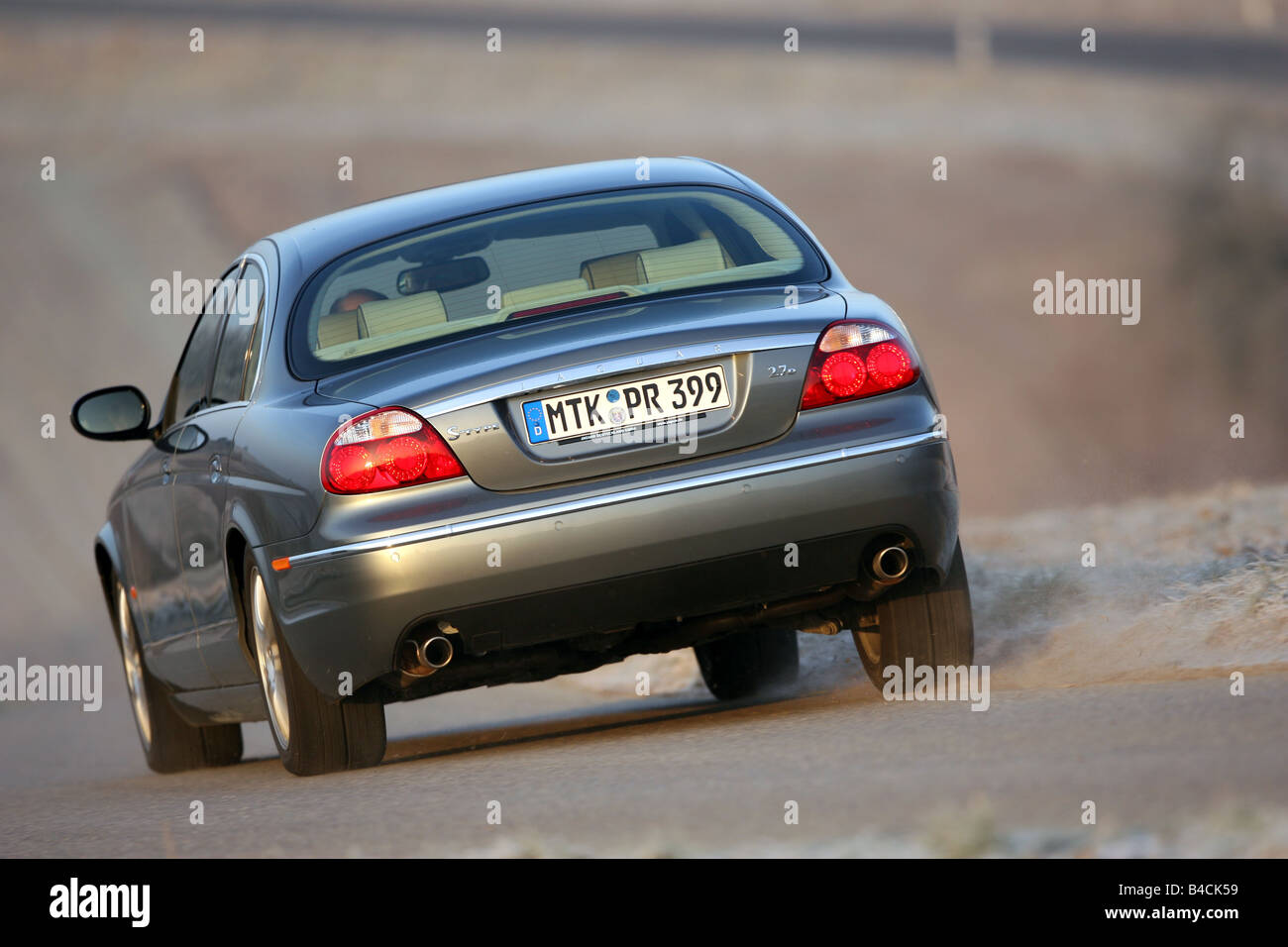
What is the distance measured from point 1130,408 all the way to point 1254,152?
21.7ft

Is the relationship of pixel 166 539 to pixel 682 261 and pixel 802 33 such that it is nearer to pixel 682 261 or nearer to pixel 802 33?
pixel 682 261

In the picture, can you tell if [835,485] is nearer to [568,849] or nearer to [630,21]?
[568,849]

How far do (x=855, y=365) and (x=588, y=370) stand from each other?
2.60 ft

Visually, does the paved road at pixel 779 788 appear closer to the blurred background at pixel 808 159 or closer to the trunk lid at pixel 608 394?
the trunk lid at pixel 608 394

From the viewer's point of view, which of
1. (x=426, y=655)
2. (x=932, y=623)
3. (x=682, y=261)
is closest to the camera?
(x=426, y=655)

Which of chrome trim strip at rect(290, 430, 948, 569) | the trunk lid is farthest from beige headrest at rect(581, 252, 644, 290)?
chrome trim strip at rect(290, 430, 948, 569)

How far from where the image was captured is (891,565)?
6742 mm

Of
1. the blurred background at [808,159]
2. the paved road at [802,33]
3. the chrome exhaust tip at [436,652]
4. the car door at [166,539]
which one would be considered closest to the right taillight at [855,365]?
the chrome exhaust tip at [436,652]

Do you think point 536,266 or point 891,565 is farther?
point 536,266

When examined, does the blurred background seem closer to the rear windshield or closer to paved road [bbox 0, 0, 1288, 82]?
paved road [bbox 0, 0, 1288, 82]

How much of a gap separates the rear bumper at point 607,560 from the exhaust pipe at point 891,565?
0.07 meters

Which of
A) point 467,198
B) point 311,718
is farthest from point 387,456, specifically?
point 467,198
